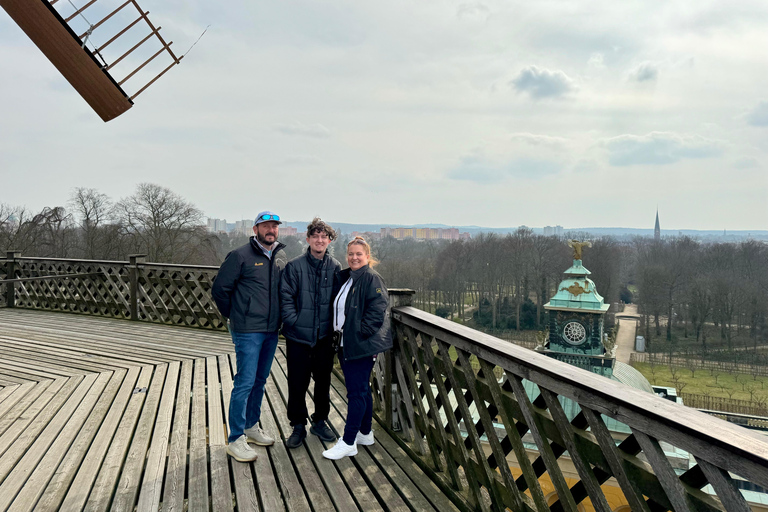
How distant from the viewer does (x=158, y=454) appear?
2.56 m

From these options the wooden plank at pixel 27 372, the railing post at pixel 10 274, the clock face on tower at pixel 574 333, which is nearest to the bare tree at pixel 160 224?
the railing post at pixel 10 274

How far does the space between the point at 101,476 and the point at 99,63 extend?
11.3 ft

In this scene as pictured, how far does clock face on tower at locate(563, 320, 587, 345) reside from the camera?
2167 centimetres

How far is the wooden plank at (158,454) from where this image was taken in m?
2.13

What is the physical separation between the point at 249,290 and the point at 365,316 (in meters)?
0.65

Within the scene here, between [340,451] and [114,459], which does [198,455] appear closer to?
[114,459]

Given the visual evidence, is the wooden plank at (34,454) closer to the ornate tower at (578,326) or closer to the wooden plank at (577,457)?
the wooden plank at (577,457)

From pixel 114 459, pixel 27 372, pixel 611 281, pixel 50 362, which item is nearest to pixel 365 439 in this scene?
pixel 114 459

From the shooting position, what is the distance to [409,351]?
2.74 m

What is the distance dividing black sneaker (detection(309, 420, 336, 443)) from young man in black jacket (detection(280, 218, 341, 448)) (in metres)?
0.15

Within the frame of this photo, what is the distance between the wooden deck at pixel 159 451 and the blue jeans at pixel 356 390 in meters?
0.17

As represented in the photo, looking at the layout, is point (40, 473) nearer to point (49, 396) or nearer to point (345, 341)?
point (49, 396)

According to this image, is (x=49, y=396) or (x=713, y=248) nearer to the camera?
(x=49, y=396)

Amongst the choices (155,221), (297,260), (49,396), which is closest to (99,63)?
(49,396)
